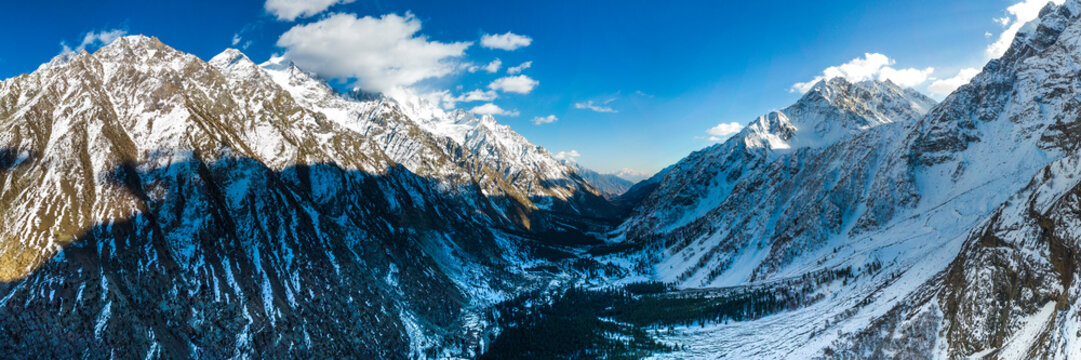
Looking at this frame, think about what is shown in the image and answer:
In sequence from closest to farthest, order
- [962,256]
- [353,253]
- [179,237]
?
[962,256], [179,237], [353,253]

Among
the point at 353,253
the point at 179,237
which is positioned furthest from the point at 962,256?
the point at 179,237

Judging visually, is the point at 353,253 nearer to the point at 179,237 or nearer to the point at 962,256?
the point at 179,237

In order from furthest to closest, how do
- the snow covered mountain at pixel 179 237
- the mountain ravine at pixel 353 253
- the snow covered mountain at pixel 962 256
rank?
the snow covered mountain at pixel 179 237, the mountain ravine at pixel 353 253, the snow covered mountain at pixel 962 256

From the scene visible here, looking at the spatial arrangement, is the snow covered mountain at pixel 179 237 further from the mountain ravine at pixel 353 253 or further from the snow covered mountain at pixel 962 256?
the snow covered mountain at pixel 962 256

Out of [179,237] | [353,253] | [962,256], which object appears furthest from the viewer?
[353,253]

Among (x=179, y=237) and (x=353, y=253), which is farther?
(x=353, y=253)

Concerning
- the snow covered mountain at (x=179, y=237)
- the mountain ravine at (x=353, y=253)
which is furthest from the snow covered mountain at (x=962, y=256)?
the snow covered mountain at (x=179, y=237)

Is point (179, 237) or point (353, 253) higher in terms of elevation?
point (179, 237)

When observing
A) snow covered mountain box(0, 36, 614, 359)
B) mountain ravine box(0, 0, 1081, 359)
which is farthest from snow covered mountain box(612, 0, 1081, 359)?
snow covered mountain box(0, 36, 614, 359)
